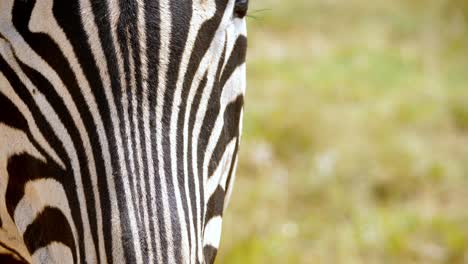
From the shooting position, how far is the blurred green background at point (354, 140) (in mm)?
5543

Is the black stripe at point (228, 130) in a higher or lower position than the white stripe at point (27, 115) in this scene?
lower

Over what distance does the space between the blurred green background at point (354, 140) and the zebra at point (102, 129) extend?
3458 mm

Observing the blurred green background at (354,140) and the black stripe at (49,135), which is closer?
the black stripe at (49,135)

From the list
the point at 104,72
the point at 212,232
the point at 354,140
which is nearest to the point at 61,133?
the point at 104,72

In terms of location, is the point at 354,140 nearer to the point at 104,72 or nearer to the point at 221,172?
the point at 221,172

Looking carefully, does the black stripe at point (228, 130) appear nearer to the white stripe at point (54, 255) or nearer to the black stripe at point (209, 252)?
the black stripe at point (209, 252)

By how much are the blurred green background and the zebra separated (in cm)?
346

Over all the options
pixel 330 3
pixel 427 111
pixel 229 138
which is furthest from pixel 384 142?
pixel 229 138

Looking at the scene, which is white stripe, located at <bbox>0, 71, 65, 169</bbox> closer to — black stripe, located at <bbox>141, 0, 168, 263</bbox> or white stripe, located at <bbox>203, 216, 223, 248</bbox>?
black stripe, located at <bbox>141, 0, 168, 263</bbox>

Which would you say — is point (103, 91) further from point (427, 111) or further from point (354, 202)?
point (427, 111)

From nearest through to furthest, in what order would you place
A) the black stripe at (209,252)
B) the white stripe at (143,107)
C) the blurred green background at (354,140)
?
1. the white stripe at (143,107)
2. the black stripe at (209,252)
3. the blurred green background at (354,140)

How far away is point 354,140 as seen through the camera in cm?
664

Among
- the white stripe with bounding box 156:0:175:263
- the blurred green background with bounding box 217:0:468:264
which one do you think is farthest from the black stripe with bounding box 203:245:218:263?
the blurred green background with bounding box 217:0:468:264

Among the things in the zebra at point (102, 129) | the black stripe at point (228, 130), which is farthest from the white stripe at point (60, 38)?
the black stripe at point (228, 130)
